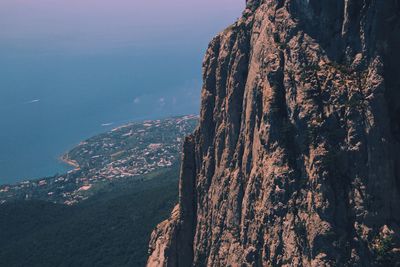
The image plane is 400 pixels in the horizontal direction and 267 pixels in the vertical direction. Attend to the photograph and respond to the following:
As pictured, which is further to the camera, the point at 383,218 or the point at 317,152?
the point at 317,152

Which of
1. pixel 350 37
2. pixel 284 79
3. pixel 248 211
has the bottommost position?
pixel 248 211

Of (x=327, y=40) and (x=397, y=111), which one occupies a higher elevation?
(x=327, y=40)

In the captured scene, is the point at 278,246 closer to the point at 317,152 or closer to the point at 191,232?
the point at 317,152

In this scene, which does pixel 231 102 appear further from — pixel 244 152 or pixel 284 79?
pixel 284 79

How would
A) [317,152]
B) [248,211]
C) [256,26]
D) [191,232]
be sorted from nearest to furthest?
[317,152], [248,211], [256,26], [191,232]

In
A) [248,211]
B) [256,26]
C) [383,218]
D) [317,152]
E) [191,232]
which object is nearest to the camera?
[383,218]

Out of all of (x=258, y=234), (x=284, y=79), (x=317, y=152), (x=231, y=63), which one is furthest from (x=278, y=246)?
(x=231, y=63)
